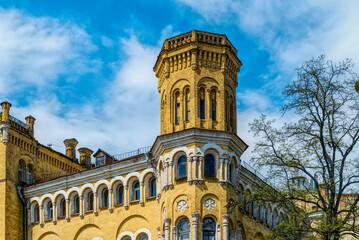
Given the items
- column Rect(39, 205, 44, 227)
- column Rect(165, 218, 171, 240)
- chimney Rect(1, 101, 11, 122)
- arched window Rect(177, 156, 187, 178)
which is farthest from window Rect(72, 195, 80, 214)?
arched window Rect(177, 156, 187, 178)

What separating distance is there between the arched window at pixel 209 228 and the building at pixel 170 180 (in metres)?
0.06

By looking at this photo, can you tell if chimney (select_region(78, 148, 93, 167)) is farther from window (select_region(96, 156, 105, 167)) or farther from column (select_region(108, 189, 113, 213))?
column (select_region(108, 189, 113, 213))

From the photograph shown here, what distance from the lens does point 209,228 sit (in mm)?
38781

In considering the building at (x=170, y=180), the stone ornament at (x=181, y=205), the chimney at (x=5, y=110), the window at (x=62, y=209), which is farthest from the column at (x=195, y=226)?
the chimney at (x=5, y=110)

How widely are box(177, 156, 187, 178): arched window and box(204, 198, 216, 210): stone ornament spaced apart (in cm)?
214

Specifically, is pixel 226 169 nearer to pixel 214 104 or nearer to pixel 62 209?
pixel 214 104

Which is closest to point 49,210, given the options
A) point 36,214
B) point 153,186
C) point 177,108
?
point 36,214

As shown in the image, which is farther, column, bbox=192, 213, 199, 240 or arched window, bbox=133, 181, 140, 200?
arched window, bbox=133, 181, 140, 200

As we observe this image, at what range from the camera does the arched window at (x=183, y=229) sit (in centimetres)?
3875

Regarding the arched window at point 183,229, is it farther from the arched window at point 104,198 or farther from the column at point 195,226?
the arched window at point 104,198

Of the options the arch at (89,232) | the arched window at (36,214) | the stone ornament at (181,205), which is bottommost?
the arch at (89,232)

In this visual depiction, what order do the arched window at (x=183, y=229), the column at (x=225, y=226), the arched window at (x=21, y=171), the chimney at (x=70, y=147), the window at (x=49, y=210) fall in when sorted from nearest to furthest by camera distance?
the column at (x=225, y=226) < the arched window at (x=183, y=229) < the window at (x=49, y=210) < the arched window at (x=21, y=171) < the chimney at (x=70, y=147)

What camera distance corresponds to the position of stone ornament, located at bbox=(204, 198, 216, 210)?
39031mm

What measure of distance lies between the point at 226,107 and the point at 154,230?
897 cm
